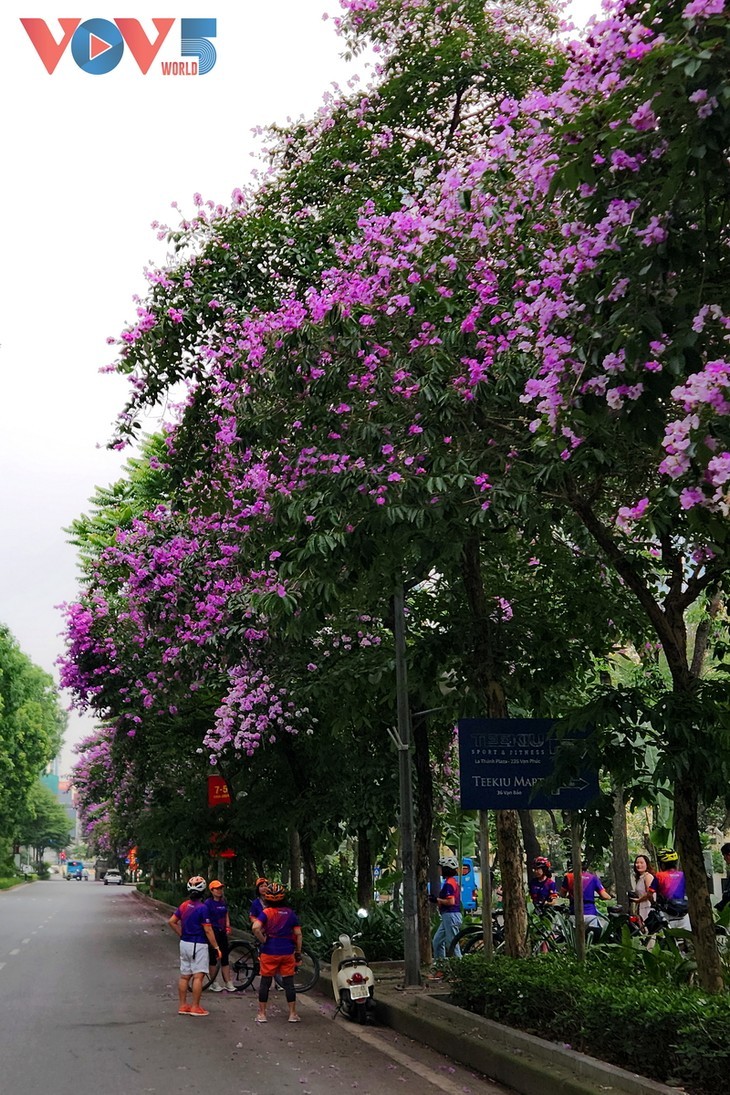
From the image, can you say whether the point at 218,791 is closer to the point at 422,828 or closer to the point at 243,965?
the point at 243,965

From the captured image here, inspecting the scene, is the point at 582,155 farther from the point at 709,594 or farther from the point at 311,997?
the point at 311,997

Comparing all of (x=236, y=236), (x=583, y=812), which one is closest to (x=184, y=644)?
(x=236, y=236)

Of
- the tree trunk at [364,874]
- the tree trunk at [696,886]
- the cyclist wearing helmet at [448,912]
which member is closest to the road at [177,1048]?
the tree trunk at [696,886]

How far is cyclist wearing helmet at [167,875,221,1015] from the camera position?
43.6 feet

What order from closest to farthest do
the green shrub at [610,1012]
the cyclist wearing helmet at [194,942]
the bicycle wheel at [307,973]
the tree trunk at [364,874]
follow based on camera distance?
the green shrub at [610,1012] < the cyclist wearing helmet at [194,942] < the bicycle wheel at [307,973] < the tree trunk at [364,874]

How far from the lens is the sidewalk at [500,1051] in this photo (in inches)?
301

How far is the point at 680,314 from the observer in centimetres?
612

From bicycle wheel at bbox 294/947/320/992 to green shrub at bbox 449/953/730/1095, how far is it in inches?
180

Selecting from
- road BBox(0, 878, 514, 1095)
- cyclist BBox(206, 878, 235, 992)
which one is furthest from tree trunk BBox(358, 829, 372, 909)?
cyclist BBox(206, 878, 235, 992)

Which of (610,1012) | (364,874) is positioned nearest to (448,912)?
(364,874)

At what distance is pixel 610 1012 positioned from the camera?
835 centimetres

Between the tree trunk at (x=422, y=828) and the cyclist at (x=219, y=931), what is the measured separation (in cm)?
261

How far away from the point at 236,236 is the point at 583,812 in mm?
7228

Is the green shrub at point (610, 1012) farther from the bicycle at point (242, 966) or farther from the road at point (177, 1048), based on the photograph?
the bicycle at point (242, 966)
